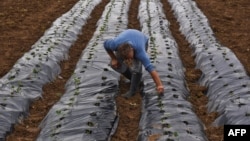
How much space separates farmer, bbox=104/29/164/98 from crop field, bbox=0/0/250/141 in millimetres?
297

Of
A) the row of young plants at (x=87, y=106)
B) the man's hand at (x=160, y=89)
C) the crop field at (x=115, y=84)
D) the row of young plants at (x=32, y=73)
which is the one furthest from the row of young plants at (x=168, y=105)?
the row of young plants at (x=32, y=73)

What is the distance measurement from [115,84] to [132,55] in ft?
4.68

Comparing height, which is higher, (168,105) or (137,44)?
(137,44)

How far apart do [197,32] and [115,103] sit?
18.7 ft

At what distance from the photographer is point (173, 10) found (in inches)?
656

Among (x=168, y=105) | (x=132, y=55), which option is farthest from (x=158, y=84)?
(x=132, y=55)

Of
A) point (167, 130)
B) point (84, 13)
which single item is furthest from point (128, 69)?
point (84, 13)

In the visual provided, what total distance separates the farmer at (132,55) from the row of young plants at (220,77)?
1167mm

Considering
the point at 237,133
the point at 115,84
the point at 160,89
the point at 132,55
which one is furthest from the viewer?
the point at 115,84

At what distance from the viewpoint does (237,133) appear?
587 cm

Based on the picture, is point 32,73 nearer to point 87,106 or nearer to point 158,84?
point 87,106

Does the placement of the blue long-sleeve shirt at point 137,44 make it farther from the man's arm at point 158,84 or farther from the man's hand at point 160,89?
the man's hand at point 160,89

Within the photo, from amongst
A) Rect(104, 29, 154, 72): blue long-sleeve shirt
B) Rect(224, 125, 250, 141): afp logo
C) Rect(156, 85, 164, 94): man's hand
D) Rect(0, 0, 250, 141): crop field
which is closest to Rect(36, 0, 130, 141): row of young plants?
Rect(0, 0, 250, 141): crop field

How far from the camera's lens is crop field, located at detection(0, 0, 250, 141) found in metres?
6.51
